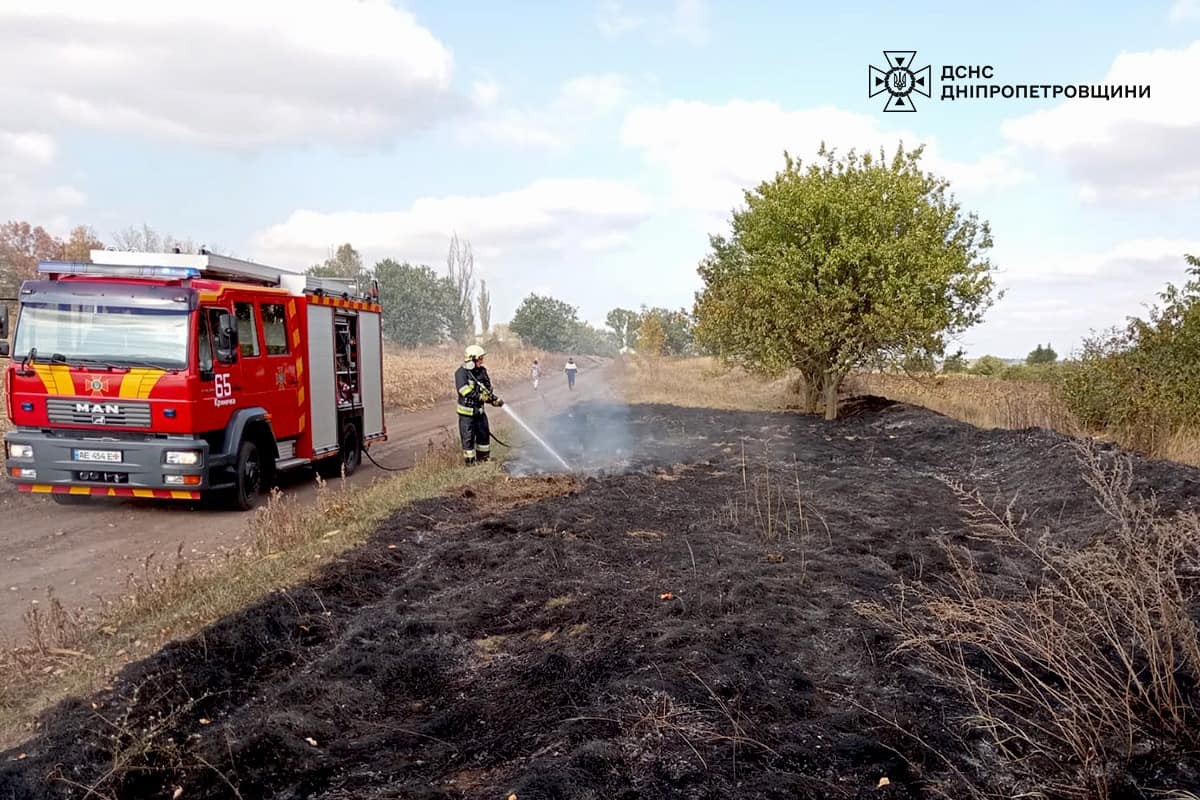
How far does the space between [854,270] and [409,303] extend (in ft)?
165

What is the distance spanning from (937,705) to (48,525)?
8.82 meters

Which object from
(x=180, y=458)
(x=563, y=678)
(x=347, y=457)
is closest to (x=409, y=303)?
(x=347, y=457)

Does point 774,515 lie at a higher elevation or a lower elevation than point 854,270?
lower

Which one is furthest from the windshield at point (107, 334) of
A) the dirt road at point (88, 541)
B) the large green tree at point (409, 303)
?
the large green tree at point (409, 303)

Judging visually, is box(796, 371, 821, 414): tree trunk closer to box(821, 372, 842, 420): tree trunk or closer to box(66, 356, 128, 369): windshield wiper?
box(821, 372, 842, 420): tree trunk

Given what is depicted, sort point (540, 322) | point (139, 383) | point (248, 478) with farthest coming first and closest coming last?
point (540, 322) → point (248, 478) → point (139, 383)

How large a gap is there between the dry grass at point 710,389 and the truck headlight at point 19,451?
1679cm

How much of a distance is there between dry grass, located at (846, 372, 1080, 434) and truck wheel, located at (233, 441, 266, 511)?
13.1m

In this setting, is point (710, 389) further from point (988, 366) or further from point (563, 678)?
point (563, 678)

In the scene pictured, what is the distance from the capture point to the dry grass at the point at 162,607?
175 inches

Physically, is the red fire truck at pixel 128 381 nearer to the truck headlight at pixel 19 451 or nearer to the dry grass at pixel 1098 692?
the truck headlight at pixel 19 451

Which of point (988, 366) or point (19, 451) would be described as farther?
point (988, 366)

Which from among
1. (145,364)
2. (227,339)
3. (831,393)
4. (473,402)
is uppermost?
(227,339)

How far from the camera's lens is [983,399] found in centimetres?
1956
